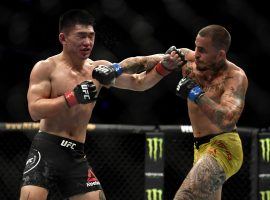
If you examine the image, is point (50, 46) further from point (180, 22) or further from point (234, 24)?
point (234, 24)

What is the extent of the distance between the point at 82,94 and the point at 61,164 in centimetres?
37

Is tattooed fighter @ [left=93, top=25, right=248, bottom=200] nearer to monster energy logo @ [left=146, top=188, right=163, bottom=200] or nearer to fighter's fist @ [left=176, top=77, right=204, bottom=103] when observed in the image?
fighter's fist @ [left=176, top=77, right=204, bottom=103]

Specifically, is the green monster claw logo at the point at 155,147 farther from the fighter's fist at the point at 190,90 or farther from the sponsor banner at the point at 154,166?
the fighter's fist at the point at 190,90

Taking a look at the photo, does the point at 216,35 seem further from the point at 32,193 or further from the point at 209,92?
the point at 32,193

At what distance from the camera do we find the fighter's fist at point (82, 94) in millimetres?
2510

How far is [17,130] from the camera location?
3344 millimetres

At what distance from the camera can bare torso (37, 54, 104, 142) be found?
105 inches

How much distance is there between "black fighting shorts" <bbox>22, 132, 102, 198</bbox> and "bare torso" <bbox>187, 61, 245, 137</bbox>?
0.61m

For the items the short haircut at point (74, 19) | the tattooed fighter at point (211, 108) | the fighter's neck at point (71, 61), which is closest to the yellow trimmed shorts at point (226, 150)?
the tattooed fighter at point (211, 108)

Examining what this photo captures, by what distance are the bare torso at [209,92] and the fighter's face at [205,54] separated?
0.07 meters

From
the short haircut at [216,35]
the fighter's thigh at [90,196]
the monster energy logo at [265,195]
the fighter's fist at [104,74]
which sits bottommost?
the fighter's thigh at [90,196]

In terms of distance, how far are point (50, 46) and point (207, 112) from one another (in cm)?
169

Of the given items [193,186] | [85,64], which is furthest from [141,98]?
[193,186]

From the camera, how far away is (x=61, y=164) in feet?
8.67
